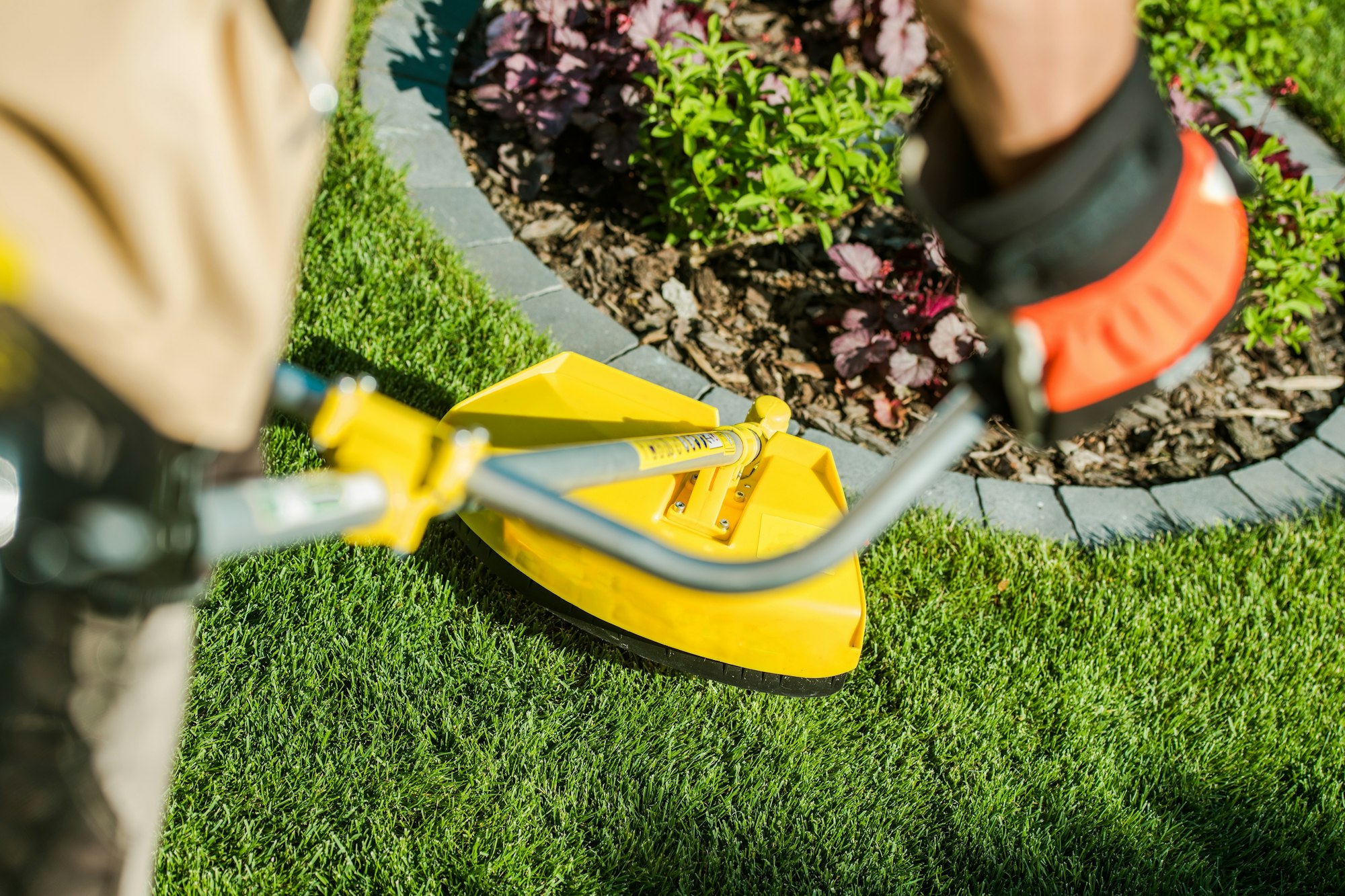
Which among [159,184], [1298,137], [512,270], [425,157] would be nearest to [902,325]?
[512,270]

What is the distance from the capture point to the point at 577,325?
2504 millimetres

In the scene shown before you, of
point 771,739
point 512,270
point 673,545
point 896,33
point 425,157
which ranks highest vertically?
point 896,33

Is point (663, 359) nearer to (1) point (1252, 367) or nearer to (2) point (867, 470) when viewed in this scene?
(2) point (867, 470)

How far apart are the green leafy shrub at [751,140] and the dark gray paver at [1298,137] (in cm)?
194

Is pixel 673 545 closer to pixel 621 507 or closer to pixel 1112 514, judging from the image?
pixel 621 507

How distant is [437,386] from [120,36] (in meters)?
1.63

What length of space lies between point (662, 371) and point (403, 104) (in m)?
1.23

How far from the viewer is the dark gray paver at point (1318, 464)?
2.61m

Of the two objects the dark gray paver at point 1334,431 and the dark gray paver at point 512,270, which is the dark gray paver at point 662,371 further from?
the dark gray paver at point 1334,431

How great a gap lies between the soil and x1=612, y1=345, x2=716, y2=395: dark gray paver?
0.32ft

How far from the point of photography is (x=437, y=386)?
2.27m

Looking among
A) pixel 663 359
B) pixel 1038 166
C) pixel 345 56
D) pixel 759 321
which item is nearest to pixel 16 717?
pixel 1038 166

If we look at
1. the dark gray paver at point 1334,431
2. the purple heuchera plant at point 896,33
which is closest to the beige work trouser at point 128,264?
the purple heuchera plant at point 896,33

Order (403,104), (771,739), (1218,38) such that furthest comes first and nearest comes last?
(1218,38) → (403,104) → (771,739)
